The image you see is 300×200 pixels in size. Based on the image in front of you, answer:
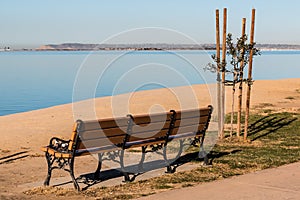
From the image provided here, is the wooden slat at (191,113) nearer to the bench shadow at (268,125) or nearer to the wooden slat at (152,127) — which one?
the wooden slat at (152,127)

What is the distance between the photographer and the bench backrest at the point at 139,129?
7941mm

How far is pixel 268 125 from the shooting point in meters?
15.5

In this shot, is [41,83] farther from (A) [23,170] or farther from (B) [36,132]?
(A) [23,170]

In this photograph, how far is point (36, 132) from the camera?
1517 centimetres

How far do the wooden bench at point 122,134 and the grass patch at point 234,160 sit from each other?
1.28 feet

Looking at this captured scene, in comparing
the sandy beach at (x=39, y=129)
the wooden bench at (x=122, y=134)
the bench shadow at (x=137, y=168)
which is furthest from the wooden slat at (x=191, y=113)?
the sandy beach at (x=39, y=129)

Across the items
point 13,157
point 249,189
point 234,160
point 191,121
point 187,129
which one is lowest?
point 13,157

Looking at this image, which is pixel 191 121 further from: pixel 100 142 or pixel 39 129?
pixel 39 129

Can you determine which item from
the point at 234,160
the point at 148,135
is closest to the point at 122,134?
the point at 148,135

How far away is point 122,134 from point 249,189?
2.05 metres

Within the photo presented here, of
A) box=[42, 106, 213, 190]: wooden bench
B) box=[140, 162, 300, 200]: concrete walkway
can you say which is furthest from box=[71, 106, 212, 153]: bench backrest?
box=[140, 162, 300, 200]: concrete walkway

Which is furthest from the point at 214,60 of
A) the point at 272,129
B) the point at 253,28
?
the point at 272,129

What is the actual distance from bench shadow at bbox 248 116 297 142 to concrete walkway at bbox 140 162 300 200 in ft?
14.6

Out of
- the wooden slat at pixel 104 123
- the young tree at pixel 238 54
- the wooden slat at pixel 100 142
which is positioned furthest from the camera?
the young tree at pixel 238 54
